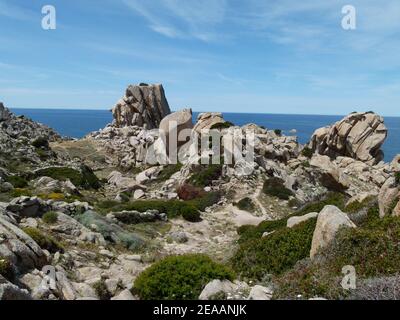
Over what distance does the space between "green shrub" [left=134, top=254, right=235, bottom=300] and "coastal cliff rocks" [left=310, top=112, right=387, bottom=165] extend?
56.6 m

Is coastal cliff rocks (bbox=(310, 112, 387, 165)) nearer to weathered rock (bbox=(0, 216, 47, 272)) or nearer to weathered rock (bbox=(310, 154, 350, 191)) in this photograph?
weathered rock (bbox=(310, 154, 350, 191))

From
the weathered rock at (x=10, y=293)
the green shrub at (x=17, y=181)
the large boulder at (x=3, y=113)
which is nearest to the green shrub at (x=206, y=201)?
the green shrub at (x=17, y=181)

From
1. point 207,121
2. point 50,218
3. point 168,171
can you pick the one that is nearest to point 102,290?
point 50,218

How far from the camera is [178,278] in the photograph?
11328mm

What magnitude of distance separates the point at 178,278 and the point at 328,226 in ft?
16.0

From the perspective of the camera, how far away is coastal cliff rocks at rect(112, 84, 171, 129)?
8038 cm

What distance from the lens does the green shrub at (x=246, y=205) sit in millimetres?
32094

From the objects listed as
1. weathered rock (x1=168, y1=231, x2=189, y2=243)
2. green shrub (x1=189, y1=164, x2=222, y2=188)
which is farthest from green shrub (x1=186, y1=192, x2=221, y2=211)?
weathered rock (x1=168, y1=231, x2=189, y2=243)

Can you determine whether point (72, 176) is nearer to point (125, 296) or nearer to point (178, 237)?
point (178, 237)

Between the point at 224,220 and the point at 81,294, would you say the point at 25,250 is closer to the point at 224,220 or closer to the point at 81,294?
the point at 81,294

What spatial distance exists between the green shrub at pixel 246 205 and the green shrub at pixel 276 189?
2.66m

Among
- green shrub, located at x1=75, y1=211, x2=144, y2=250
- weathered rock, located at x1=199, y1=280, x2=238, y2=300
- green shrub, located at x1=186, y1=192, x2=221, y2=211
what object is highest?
weathered rock, located at x1=199, y1=280, x2=238, y2=300

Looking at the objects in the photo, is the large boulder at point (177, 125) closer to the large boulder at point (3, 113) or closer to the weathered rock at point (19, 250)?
the large boulder at point (3, 113)

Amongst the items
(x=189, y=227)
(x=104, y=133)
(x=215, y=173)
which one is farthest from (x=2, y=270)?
(x=104, y=133)
